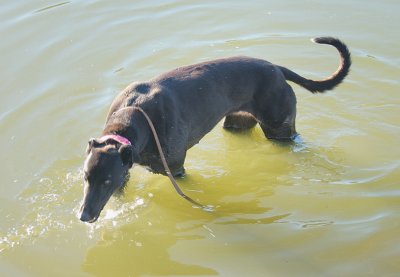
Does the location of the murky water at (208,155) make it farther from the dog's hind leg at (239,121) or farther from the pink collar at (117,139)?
the pink collar at (117,139)

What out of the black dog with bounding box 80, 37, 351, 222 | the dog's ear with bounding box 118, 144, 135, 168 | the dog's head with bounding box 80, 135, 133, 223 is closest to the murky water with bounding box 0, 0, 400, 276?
the black dog with bounding box 80, 37, 351, 222

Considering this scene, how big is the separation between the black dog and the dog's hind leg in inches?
0.5

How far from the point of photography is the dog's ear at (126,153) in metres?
4.27

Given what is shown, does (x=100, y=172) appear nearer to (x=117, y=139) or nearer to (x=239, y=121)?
(x=117, y=139)

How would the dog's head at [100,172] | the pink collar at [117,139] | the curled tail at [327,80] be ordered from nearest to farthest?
the dog's head at [100,172]
the pink collar at [117,139]
the curled tail at [327,80]

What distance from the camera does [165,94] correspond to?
5.08 meters

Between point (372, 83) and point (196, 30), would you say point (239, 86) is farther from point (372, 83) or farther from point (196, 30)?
point (196, 30)

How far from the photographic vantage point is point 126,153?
430 cm

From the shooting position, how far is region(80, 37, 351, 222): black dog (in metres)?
4.28

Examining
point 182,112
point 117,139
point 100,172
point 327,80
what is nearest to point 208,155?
point 182,112

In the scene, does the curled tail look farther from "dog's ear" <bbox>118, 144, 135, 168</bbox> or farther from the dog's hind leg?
"dog's ear" <bbox>118, 144, 135, 168</bbox>

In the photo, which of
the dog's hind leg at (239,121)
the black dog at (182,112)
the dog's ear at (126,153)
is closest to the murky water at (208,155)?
the dog's hind leg at (239,121)

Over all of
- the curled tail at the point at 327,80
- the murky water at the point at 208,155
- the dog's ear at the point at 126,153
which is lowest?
the murky water at the point at 208,155

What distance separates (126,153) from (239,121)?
252 centimetres
